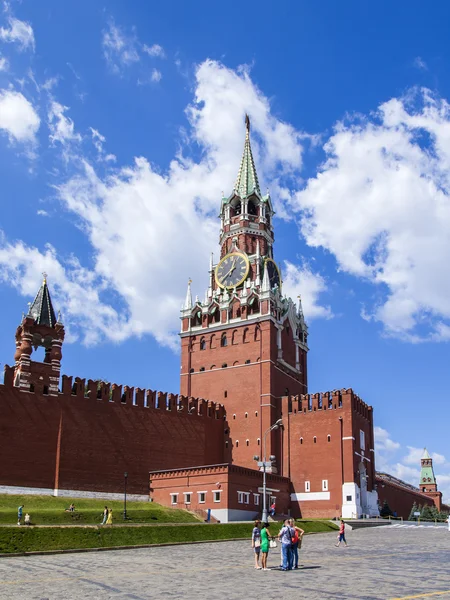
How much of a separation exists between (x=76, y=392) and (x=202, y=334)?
19534mm

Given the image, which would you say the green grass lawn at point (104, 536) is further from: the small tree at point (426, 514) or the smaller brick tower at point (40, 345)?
the small tree at point (426, 514)

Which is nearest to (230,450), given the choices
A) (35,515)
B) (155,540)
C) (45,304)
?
(45,304)

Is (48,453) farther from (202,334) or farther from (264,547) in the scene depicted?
(264,547)

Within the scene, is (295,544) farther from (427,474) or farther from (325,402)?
(427,474)

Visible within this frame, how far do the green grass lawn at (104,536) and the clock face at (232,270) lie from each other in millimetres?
37065

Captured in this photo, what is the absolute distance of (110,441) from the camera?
56000 mm

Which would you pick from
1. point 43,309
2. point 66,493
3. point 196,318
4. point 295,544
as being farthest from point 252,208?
point 295,544

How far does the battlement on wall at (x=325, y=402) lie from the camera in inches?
2437

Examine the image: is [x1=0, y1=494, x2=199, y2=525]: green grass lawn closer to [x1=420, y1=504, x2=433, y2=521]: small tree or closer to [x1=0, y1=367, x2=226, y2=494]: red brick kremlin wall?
[x1=0, y1=367, x2=226, y2=494]: red brick kremlin wall

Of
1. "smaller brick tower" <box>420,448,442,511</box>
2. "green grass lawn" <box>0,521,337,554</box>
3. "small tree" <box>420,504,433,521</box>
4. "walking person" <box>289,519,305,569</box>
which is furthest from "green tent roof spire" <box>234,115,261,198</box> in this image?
"smaller brick tower" <box>420,448,442,511</box>

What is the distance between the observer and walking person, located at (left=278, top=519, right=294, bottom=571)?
2198cm

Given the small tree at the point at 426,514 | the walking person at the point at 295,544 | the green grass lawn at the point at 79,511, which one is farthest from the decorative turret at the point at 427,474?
the walking person at the point at 295,544

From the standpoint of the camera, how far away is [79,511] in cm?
4516

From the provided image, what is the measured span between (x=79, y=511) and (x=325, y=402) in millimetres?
26096
